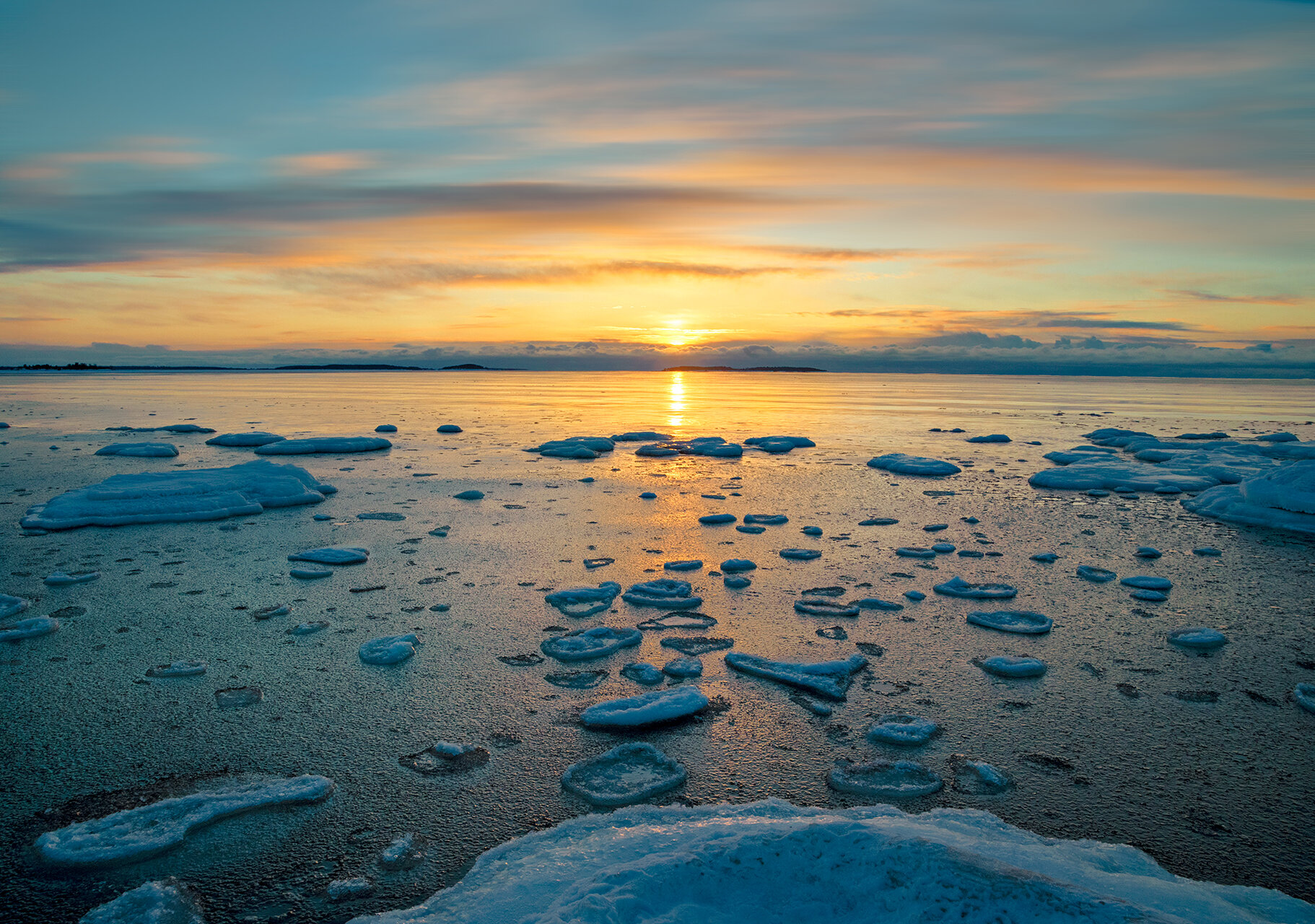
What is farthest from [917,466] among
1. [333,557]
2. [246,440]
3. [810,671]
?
[246,440]

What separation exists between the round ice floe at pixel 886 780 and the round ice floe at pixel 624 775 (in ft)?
1.65

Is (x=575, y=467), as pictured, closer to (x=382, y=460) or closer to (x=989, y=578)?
(x=382, y=460)

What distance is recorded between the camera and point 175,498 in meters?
5.97

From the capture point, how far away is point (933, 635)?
3.37 meters

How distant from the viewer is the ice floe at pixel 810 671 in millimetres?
2789

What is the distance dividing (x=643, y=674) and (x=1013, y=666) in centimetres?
157

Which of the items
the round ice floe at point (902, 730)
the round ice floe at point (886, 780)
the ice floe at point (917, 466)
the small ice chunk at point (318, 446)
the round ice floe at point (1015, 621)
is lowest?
the round ice floe at point (886, 780)

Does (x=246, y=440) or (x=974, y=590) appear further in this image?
(x=246, y=440)

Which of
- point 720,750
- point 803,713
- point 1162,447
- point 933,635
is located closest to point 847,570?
point 933,635

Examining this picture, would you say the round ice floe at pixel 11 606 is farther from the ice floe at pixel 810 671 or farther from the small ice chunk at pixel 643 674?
the ice floe at pixel 810 671

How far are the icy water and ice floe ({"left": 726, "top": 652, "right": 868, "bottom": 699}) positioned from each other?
0.06 meters

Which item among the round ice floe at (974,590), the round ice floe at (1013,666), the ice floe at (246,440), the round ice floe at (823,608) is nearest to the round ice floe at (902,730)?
the round ice floe at (1013,666)

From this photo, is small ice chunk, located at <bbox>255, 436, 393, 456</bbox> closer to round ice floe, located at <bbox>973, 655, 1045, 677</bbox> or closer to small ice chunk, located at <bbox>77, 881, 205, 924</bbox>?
small ice chunk, located at <bbox>77, 881, 205, 924</bbox>

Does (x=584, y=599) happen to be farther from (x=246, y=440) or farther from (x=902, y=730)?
(x=246, y=440)
